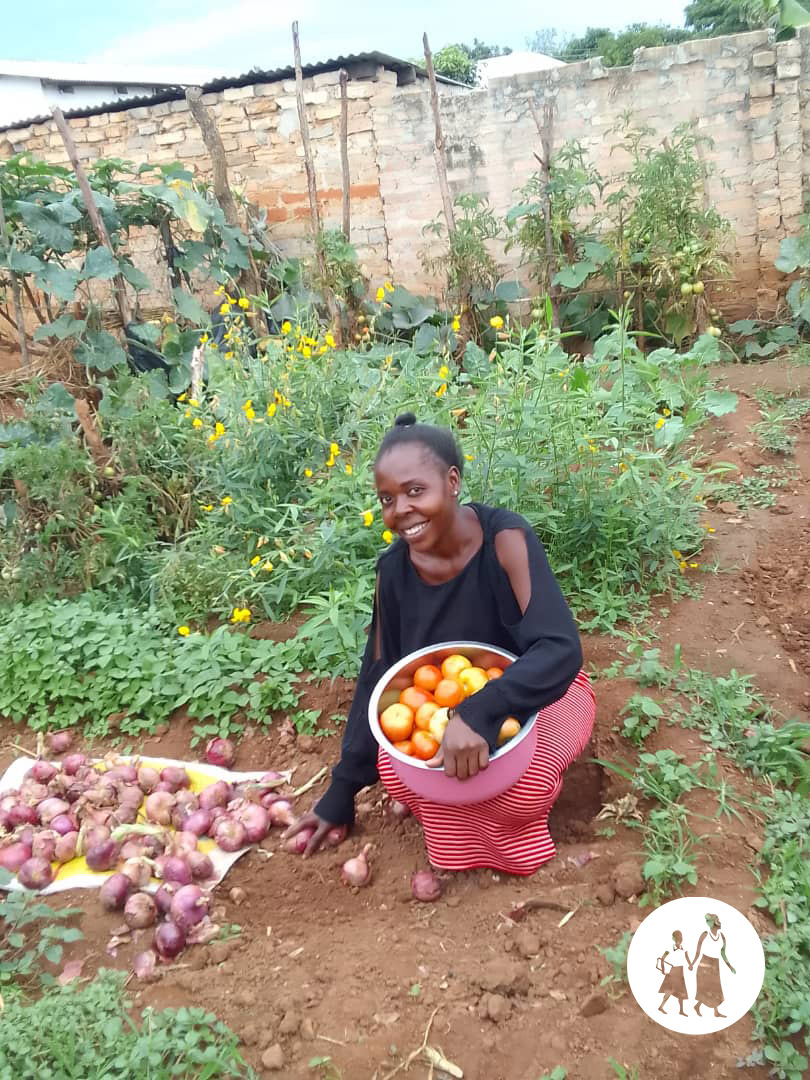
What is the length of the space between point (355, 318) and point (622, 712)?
4913mm

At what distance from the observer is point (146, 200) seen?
17.6 ft

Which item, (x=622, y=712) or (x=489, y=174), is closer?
(x=622, y=712)

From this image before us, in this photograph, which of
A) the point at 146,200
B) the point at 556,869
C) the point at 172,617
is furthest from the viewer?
the point at 146,200

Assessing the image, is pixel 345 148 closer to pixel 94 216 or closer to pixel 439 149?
pixel 439 149

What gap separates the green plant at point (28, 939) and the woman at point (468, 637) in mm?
697

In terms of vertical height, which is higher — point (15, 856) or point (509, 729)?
point (509, 729)

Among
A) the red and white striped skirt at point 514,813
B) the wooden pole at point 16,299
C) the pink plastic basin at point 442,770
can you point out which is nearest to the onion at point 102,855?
the red and white striped skirt at point 514,813

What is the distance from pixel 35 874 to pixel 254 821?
63 cm

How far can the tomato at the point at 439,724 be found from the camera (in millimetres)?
1857

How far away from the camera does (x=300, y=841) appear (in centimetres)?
241

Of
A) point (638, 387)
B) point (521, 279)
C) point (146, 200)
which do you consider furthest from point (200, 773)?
point (521, 279)

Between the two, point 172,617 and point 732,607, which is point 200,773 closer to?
point 172,617

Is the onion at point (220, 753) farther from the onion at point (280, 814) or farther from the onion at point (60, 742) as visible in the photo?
the onion at point (60, 742)

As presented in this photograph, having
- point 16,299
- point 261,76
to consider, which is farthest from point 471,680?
point 261,76
